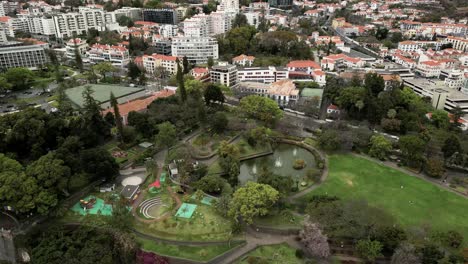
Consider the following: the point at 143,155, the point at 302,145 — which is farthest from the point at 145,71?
the point at 302,145

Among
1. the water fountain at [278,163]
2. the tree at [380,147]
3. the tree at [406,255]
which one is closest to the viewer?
the tree at [406,255]

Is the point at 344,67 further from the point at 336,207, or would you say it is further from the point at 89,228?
the point at 89,228

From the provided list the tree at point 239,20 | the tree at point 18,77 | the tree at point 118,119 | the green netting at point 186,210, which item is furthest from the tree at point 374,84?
the tree at point 18,77

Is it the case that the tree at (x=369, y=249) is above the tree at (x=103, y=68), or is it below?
below

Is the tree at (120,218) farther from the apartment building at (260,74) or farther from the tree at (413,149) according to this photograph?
the apartment building at (260,74)

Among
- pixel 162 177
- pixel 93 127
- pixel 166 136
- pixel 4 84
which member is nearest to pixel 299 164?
pixel 162 177

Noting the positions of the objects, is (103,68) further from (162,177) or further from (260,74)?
(162,177)
